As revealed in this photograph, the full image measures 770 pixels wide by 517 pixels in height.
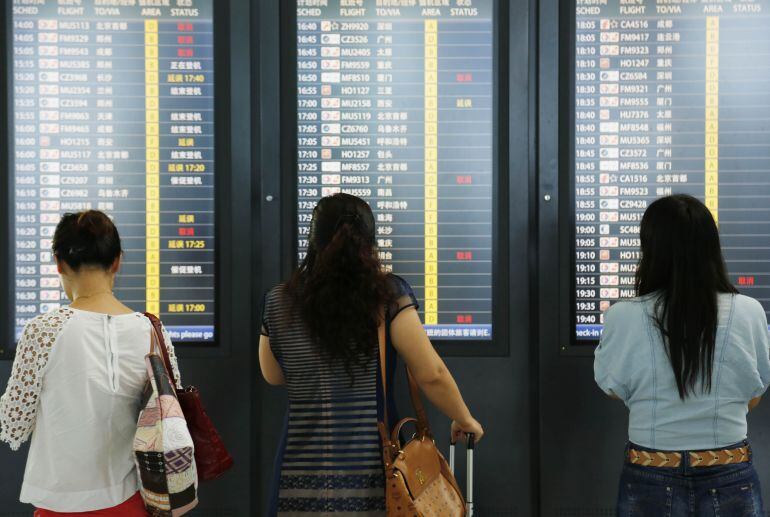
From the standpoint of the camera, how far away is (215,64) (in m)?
2.85

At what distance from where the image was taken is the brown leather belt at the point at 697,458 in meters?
1.87

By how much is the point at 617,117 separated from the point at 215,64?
1527 mm

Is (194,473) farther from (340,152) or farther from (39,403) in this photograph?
(340,152)

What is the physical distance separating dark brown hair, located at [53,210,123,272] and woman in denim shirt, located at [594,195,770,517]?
134 centimetres

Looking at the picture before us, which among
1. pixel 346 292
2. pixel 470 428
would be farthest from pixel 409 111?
pixel 470 428

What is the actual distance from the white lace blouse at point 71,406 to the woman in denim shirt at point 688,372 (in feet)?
4.20

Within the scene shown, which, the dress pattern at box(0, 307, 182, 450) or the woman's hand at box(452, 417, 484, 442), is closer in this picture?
the dress pattern at box(0, 307, 182, 450)

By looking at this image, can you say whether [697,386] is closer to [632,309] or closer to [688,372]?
[688,372]

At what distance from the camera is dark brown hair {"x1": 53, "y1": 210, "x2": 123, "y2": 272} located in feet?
6.31

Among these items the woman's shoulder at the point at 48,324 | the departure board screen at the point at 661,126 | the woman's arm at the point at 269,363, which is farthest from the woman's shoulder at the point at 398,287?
the departure board screen at the point at 661,126

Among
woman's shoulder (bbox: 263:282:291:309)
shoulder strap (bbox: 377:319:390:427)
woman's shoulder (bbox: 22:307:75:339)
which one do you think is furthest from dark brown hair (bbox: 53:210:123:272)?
shoulder strap (bbox: 377:319:390:427)

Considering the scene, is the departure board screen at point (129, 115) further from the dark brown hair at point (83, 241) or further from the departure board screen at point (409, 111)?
the dark brown hair at point (83, 241)

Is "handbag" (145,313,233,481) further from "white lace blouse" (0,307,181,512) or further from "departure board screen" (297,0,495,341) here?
"departure board screen" (297,0,495,341)

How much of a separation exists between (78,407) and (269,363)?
513 mm
